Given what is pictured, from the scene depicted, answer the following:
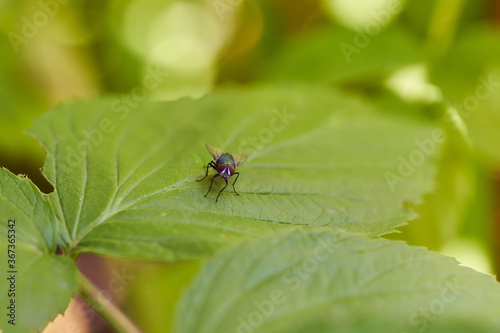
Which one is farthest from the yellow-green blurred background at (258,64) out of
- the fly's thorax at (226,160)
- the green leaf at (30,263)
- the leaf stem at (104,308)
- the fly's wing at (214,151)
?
the leaf stem at (104,308)

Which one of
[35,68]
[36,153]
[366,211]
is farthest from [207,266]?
[35,68]

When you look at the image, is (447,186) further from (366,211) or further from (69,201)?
(69,201)

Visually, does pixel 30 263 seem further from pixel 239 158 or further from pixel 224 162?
pixel 239 158

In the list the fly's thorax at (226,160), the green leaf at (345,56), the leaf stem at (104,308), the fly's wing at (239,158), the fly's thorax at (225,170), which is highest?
the green leaf at (345,56)

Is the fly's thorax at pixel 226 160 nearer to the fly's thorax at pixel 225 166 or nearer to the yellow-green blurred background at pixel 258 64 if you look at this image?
the fly's thorax at pixel 225 166

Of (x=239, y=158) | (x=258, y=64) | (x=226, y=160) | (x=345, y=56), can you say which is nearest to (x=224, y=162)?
(x=226, y=160)

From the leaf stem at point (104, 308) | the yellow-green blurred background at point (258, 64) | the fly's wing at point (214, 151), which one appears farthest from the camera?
the yellow-green blurred background at point (258, 64)
